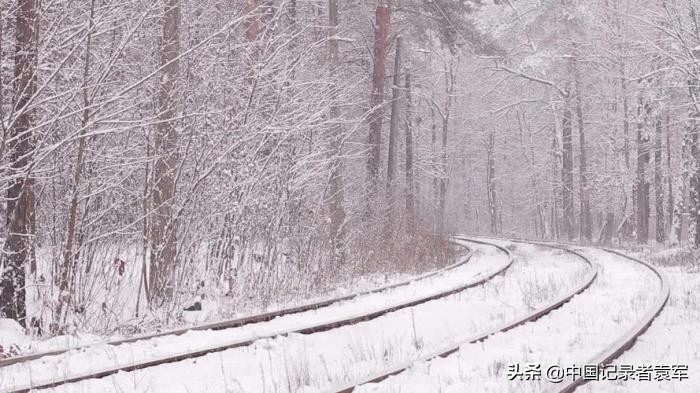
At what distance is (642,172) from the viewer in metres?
25.2

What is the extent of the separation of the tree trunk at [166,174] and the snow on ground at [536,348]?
169 inches

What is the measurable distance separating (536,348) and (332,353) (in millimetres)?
2072

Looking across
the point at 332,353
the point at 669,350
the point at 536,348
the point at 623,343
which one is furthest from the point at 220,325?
the point at 669,350

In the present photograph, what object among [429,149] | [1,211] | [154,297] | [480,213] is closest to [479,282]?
[154,297]

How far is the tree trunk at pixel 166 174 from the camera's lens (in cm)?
859

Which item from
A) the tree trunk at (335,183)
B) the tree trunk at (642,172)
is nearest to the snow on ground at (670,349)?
the tree trunk at (335,183)

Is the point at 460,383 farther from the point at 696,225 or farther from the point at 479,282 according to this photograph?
the point at 696,225

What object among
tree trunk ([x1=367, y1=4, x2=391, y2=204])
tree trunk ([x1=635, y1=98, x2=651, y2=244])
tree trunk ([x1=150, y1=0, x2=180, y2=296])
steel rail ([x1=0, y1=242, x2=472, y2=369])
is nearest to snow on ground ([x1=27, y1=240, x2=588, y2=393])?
steel rail ([x1=0, y1=242, x2=472, y2=369])

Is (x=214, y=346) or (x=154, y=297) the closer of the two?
(x=214, y=346)

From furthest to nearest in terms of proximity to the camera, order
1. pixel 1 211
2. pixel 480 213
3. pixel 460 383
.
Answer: pixel 480 213 → pixel 1 211 → pixel 460 383

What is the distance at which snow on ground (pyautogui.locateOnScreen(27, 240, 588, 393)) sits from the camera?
5.42 m

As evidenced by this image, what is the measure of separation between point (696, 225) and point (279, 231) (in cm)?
1390

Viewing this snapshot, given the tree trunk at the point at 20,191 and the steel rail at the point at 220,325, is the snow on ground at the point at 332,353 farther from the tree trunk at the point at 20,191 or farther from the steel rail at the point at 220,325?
the tree trunk at the point at 20,191

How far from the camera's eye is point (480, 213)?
63750 mm
